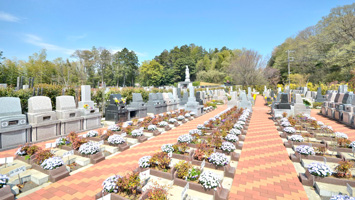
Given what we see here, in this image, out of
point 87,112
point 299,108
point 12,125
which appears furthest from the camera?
point 299,108

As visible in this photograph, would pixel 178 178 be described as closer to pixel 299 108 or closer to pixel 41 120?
pixel 41 120

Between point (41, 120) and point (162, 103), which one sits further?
point (162, 103)

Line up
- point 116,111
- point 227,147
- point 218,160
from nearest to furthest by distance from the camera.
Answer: point 218,160 < point 227,147 < point 116,111

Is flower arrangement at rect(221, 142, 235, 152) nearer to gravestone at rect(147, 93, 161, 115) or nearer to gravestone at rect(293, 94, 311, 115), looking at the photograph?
gravestone at rect(147, 93, 161, 115)

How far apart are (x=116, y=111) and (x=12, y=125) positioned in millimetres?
5947

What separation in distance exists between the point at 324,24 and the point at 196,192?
153 feet

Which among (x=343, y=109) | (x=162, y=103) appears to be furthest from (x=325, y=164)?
(x=162, y=103)

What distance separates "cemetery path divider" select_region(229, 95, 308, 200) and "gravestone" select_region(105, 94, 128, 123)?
8756mm

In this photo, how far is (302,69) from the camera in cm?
4381

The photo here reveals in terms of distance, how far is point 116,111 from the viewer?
482 inches

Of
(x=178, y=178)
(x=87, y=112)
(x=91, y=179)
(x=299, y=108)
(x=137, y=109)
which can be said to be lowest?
(x=91, y=179)

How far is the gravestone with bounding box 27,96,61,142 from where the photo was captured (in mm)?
7422

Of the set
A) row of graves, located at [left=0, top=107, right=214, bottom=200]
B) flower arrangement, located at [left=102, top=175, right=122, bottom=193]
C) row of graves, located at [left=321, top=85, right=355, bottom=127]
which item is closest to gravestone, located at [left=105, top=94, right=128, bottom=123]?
row of graves, located at [left=0, top=107, right=214, bottom=200]

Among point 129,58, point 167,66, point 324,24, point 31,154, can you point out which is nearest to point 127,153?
point 31,154
